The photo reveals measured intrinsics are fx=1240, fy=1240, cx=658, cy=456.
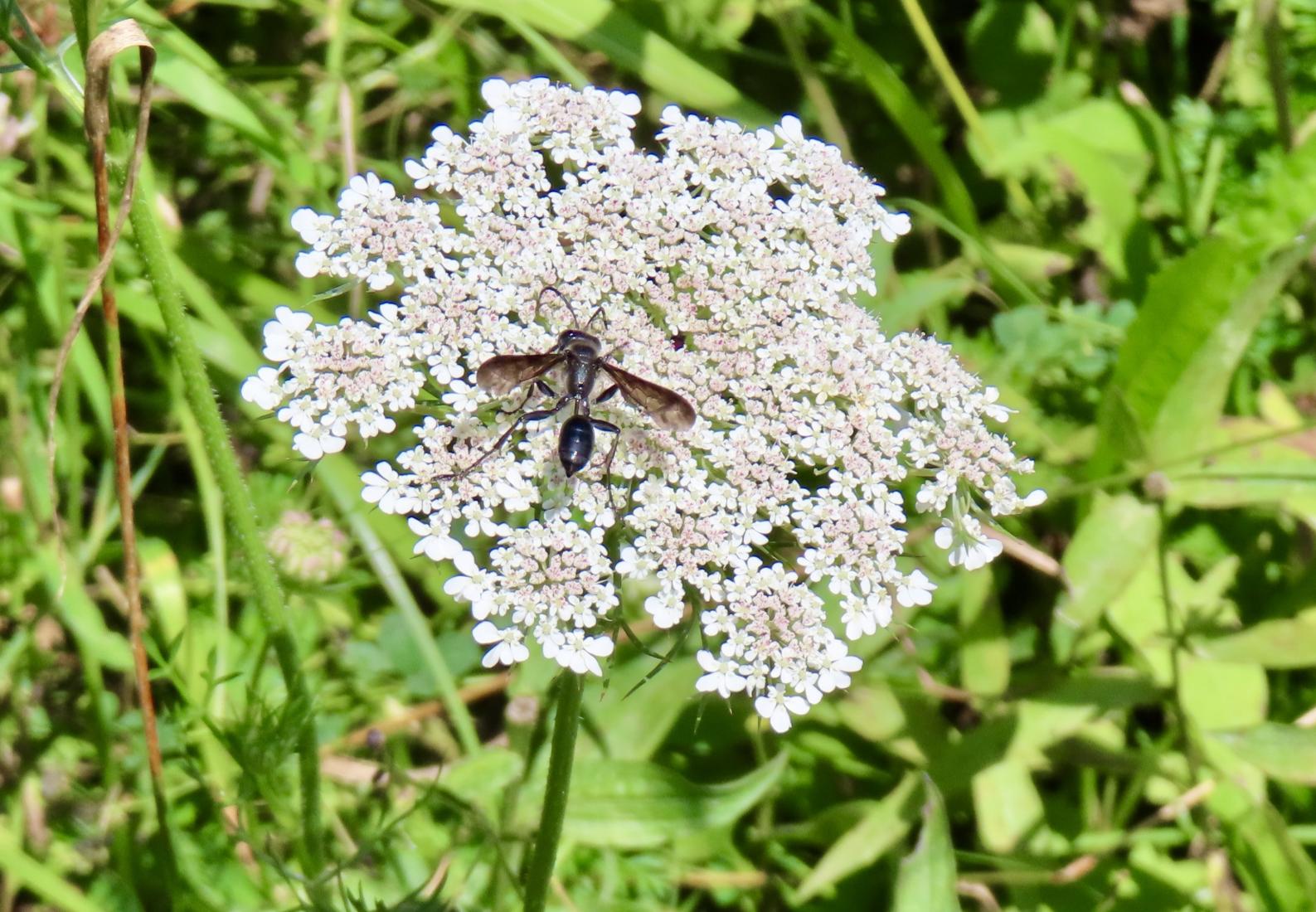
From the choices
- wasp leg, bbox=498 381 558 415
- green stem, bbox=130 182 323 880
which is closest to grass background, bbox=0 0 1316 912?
green stem, bbox=130 182 323 880

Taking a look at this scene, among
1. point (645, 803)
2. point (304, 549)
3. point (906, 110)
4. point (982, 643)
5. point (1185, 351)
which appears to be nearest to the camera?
point (645, 803)

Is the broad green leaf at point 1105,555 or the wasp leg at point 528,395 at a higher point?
the wasp leg at point 528,395

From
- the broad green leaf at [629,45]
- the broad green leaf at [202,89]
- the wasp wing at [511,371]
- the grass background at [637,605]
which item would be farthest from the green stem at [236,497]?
the broad green leaf at [629,45]

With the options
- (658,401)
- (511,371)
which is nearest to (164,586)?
(511,371)

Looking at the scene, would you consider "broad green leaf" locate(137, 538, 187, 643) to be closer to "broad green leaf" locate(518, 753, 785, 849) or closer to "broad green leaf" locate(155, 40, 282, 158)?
"broad green leaf" locate(155, 40, 282, 158)

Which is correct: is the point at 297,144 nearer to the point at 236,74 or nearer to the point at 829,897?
the point at 236,74

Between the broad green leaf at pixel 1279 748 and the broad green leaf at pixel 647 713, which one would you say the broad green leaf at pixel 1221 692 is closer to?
the broad green leaf at pixel 1279 748

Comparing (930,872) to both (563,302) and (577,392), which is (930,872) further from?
(563,302)
